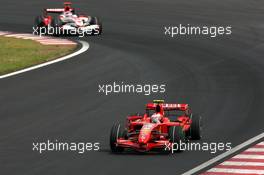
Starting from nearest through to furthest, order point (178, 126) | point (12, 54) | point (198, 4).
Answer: point (178, 126) → point (12, 54) → point (198, 4)

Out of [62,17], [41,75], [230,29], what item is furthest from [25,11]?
[41,75]

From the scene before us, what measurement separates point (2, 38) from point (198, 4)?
53.7 feet

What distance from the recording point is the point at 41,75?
134ft

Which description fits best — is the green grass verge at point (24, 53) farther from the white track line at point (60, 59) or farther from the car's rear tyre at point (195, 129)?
the car's rear tyre at point (195, 129)

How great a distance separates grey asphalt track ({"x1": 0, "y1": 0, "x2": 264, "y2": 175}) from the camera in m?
27.1

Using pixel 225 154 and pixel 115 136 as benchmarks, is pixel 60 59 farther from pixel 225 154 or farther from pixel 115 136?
pixel 225 154

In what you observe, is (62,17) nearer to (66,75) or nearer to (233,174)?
(66,75)

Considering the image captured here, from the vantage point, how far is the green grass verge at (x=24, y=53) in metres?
44.0

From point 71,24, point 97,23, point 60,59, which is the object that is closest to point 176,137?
point 60,59

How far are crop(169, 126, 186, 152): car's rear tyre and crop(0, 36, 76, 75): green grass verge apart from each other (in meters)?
15.6

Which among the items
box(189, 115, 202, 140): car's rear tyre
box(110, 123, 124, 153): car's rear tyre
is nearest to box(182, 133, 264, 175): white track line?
box(189, 115, 202, 140): car's rear tyre

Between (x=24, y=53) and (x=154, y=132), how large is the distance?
66.2 ft

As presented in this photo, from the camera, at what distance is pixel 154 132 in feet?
92.5

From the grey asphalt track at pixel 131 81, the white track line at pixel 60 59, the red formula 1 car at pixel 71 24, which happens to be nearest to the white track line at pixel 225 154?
the grey asphalt track at pixel 131 81
